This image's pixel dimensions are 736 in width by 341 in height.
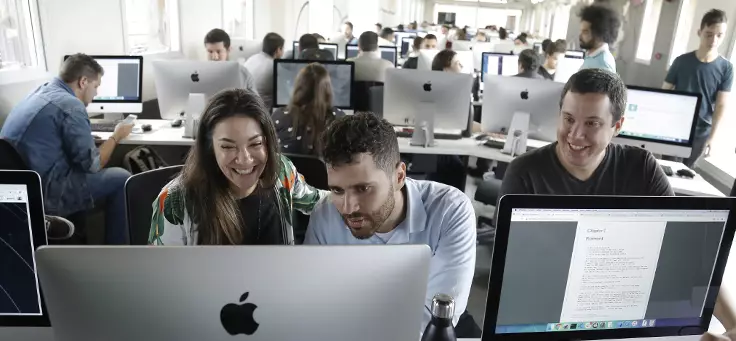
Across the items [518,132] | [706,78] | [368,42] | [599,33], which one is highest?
[599,33]

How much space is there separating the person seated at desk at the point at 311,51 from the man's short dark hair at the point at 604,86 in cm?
328

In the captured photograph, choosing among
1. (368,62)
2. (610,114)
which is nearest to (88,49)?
(368,62)

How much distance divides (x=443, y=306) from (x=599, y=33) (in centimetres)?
268

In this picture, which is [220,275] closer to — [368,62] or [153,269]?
[153,269]

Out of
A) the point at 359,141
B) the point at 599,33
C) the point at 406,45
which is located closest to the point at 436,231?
the point at 359,141

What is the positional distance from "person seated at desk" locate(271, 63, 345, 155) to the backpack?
85cm

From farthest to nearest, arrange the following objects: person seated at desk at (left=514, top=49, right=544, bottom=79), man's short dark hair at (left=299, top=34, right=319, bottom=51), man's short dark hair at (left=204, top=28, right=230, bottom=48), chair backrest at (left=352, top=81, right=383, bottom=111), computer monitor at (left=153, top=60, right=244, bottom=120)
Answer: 1. man's short dark hair at (left=299, top=34, right=319, bottom=51)
2. man's short dark hair at (left=204, top=28, right=230, bottom=48)
3. chair backrest at (left=352, top=81, right=383, bottom=111)
4. person seated at desk at (left=514, top=49, right=544, bottom=79)
5. computer monitor at (left=153, top=60, right=244, bottom=120)

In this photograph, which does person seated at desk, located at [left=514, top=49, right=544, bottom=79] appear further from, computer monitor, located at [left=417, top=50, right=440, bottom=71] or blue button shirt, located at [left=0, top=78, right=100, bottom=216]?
blue button shirt, located at [left=0, top=78, right=100, bottom=216]

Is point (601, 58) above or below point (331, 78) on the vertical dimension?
above

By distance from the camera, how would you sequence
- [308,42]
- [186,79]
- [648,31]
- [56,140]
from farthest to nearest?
[648,31]
[308,42]
[186,79]
[56,140]

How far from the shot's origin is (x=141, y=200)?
5.34 ft

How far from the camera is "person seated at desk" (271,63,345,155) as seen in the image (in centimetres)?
→ 274

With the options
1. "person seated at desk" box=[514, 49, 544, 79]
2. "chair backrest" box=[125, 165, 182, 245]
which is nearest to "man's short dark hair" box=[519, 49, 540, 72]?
"person seated at desk" box=[514, 49, 544, 79]

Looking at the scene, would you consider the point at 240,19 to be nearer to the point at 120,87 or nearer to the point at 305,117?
the point at 120,87
